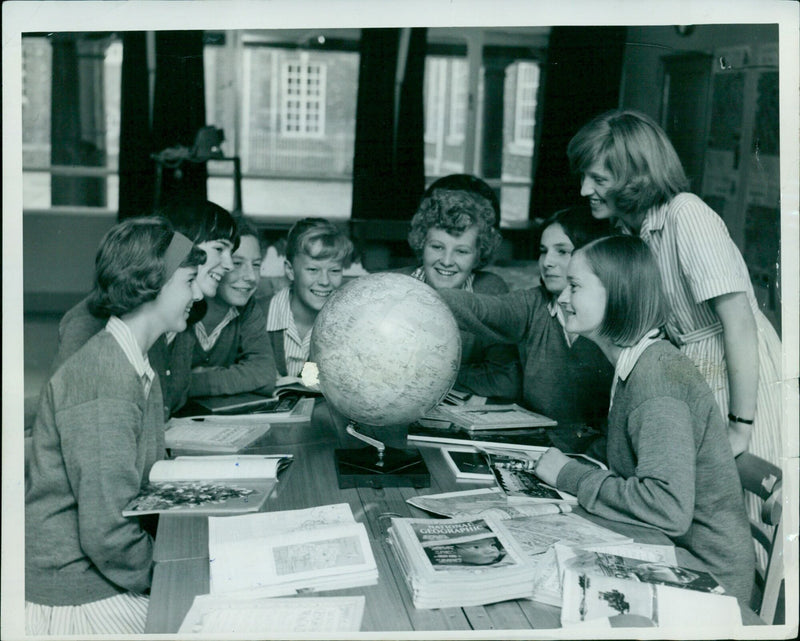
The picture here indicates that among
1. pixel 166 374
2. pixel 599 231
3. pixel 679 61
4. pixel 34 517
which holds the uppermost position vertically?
pixel 679 61

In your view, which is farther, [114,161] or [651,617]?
[114,161]

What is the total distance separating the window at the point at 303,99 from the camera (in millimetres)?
8852

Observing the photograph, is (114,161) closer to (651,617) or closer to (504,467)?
(504,467)

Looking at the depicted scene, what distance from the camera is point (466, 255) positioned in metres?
3.53

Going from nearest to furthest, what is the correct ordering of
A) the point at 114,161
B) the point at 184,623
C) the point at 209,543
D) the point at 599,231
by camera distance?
the point at 184,623
the point at 209,543
the point at 599,231
the point at 114,161

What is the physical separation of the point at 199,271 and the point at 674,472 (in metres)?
1.73

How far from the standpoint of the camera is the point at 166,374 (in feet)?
9.93

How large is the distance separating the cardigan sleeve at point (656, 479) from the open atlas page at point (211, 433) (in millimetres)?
1114

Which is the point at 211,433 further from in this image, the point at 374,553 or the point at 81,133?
the point at 81,133

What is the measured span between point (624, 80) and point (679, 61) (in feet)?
5.42

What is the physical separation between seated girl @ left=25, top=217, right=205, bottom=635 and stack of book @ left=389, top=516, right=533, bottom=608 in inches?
29.5

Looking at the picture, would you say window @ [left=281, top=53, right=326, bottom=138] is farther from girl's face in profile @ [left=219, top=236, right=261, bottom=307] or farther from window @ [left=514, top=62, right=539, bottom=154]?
girl's face in profile @ [left=219, top=236, right=261, bottom=307]

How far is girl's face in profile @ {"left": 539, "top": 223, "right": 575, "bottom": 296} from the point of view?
10.9 feet

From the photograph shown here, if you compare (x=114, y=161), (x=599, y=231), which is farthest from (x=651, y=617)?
(x=114, y=161)
